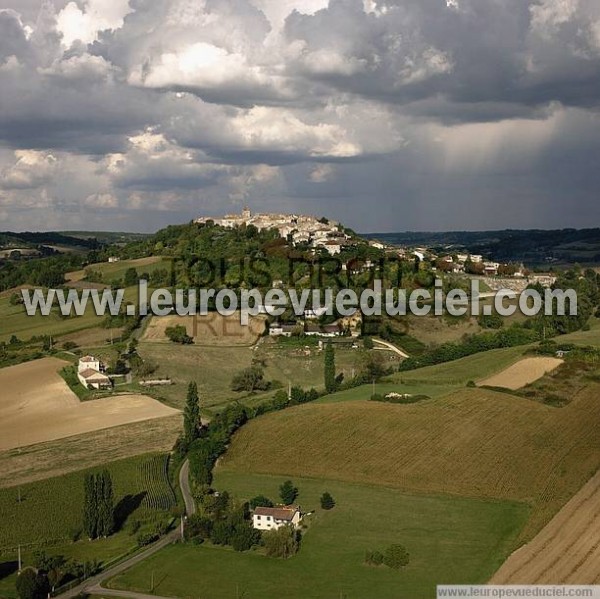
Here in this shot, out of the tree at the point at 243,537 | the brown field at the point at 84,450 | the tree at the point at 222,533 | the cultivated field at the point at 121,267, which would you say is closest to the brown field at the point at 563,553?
the tree at the point at 243,537

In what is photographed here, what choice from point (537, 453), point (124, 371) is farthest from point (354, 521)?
point (124, 371)

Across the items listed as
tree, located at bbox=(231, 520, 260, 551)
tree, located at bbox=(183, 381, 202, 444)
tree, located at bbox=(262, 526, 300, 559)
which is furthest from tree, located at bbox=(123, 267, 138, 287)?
tree, located at bbox=(262, 526, 300, 559)

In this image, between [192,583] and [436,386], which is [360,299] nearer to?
[436,386]

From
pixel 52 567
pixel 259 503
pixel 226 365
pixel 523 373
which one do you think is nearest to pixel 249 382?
pixel 226 365

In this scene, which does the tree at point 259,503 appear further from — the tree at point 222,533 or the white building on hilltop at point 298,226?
the white building on hilltop at point 298,226

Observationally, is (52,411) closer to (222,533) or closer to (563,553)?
(222,533)
